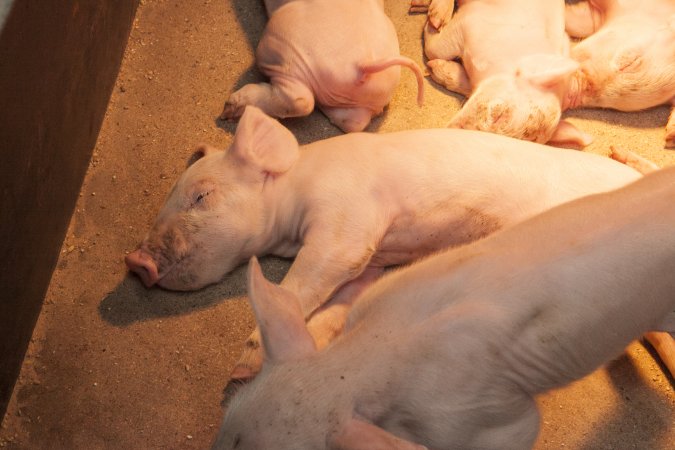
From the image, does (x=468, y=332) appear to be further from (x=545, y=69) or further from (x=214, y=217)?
(x=545, y=69)

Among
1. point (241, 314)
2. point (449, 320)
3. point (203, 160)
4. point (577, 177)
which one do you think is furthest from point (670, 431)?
point (203, 160)

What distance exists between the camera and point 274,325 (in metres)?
1.80

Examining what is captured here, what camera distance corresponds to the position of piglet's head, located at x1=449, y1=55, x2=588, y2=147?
9.37ft

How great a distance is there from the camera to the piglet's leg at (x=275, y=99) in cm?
291

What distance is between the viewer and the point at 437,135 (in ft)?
8.33

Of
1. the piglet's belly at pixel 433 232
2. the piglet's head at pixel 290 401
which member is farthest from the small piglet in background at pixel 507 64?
the piglet's head at pixel 290 401

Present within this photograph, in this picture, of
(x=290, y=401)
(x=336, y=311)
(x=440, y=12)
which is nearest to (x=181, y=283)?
(x=336, y=311)

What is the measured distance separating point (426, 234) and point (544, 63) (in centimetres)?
93

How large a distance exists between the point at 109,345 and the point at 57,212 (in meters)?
0.49

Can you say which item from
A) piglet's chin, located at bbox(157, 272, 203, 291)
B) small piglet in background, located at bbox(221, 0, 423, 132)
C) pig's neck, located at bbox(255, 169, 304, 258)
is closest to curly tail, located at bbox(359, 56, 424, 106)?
small piglet in background, located at bbox(221, 0, 423, 132)

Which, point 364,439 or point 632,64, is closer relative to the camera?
point 364,439

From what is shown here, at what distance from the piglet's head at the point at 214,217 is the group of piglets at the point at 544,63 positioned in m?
0.84

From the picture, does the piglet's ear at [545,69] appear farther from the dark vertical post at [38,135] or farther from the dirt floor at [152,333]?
the dark vertical post at [38,135]

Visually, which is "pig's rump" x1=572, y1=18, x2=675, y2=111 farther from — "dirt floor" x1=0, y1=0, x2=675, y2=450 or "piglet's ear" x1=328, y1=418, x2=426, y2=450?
"piglet's ear" x1=328, y1=418, x2=426, y2=450
